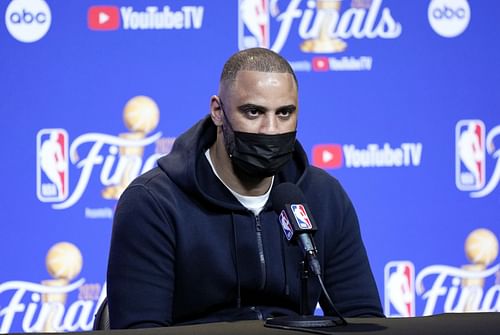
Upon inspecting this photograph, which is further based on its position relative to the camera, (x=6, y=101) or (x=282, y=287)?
(x=6, y=101)

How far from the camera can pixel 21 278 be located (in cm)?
390

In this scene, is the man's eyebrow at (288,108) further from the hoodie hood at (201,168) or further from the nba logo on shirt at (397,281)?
the nba logo on shirt at (397,281)

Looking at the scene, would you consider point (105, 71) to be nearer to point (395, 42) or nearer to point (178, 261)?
point (395, 42)

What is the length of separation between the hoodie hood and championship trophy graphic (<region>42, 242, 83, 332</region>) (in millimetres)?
1318

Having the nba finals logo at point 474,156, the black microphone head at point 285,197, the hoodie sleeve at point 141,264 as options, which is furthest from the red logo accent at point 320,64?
the black microphone head at point 285,197

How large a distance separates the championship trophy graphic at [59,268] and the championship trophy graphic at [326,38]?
46.2 inches

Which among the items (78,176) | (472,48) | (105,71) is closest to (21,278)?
(78,176)

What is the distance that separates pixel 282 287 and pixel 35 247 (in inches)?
61.6

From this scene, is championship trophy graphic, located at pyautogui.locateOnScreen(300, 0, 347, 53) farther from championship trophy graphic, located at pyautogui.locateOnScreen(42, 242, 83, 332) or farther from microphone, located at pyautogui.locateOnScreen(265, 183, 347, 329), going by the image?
microphone, located at pyautogui.locateOnScreen(265, 183, 347, 329)

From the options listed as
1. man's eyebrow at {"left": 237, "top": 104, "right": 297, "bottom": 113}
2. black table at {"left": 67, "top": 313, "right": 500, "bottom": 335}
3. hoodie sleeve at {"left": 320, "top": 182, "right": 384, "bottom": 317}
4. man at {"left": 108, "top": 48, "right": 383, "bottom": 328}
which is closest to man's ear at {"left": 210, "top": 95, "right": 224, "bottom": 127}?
man at {"left": 108, "top": 48, "right": 383, "bottom": 328}

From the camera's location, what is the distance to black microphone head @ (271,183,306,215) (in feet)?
6.90

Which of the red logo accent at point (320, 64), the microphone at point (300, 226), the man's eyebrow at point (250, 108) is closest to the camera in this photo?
the microphone at point (300, 226)

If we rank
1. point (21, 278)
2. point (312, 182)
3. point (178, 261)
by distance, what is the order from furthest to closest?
point (21, 278) → point (312, 182) → point (178, 261)

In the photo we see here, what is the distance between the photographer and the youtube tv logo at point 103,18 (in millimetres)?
3932
